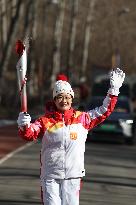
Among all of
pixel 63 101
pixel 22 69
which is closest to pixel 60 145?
pixel 63 101

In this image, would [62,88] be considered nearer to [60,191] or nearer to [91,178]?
[60,191]

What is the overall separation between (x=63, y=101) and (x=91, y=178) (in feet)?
24.7

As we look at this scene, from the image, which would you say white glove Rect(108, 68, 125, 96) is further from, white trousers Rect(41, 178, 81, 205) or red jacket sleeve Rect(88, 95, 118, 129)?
white trousers Rect(41, 178, 81, 205)

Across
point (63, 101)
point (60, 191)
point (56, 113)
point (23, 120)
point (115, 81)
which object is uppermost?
point (115, 81)

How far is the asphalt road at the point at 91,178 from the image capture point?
12.4 meters

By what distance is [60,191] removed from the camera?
26.2 ft

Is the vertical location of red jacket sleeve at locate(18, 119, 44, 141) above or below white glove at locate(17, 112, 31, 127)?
below

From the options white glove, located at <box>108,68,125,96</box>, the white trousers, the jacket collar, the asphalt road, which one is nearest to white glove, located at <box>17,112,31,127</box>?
the jacket collar

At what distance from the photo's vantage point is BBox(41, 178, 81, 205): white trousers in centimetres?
789

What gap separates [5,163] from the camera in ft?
58.7

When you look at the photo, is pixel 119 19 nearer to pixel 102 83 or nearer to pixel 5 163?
pixel 102 83

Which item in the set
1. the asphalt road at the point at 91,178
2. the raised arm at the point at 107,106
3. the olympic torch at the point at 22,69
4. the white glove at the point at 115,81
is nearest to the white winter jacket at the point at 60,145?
the raised arm at the point at 107,106

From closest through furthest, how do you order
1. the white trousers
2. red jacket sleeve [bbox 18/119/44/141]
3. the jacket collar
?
red jacket sleeve [bbox 18/119/44/141]
the white trousers
the jacket collar

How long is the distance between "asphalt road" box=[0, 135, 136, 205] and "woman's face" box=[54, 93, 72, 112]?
3.95 metres
